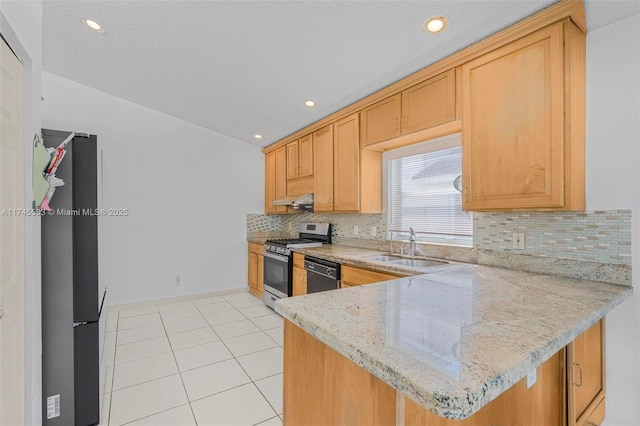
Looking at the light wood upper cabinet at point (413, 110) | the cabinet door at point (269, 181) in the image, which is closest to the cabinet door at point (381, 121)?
the light wood upper cabinet at point (413, 110)

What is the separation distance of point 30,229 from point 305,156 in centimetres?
290

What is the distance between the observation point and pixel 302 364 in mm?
1118

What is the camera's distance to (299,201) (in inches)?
148

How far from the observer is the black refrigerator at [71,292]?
159cm

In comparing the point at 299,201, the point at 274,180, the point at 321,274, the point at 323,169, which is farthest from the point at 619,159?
the point at 274,180

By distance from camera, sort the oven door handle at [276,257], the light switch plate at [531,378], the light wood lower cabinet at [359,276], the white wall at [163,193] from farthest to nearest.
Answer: the white wall at [163,193]
the oven door handle at [276,257]
the light wood lower cabinet at [359,276]
the light switch plate at [531,378]

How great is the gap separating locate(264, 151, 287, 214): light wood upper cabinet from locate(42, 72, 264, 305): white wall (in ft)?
0.45

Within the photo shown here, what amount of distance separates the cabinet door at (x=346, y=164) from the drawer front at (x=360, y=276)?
29.8 inches

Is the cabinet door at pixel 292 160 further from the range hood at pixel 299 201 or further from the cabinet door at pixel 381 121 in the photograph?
the cabinet door at pixel 381 121

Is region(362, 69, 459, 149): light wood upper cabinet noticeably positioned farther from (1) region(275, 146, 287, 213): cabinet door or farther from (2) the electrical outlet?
(1) region(275, 146, 287, 213): cabinet door

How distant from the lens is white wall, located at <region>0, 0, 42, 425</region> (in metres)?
1.32

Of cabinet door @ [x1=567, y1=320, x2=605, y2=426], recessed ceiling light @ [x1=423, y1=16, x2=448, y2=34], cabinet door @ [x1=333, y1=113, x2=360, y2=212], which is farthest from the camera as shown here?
cabinet door @ [x1=333, y1=113, x2=360, y2=212]

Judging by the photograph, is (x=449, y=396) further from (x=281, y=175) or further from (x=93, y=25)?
(x=281, y=175)

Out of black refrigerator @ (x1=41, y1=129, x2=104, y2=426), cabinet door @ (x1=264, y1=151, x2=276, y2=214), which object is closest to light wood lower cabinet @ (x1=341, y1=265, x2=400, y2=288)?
black refrigerator @ (x1=41, y1=129, x2=104, y2=426)
